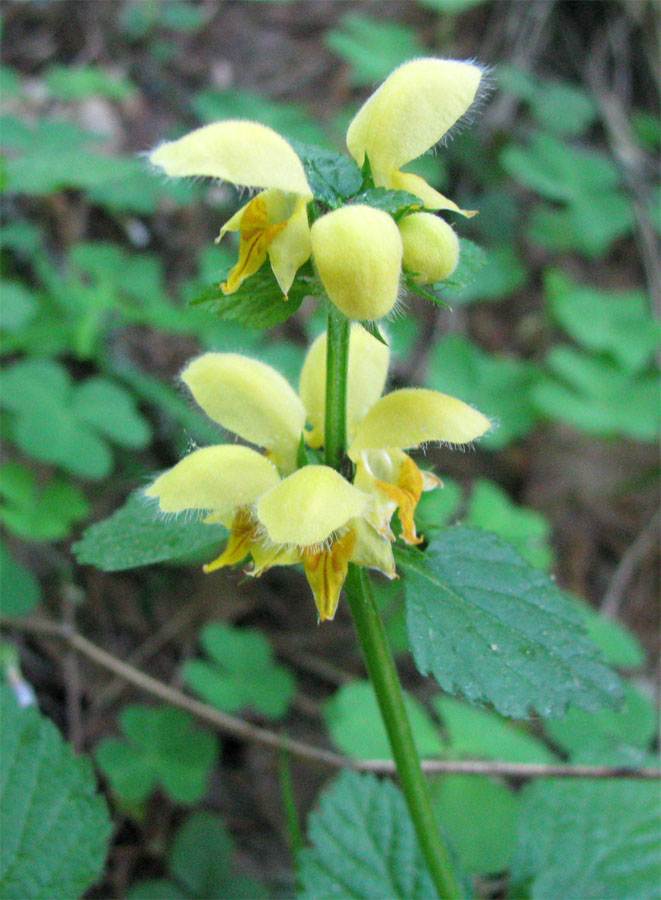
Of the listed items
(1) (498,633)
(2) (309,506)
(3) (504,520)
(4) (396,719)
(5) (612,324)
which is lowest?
(3) (504,520)

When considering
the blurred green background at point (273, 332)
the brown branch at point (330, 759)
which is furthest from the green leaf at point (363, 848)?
the blurred green background at point (273, 332)

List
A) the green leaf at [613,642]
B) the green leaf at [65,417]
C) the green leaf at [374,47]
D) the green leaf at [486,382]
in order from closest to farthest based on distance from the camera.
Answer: the green leaf at [65,417]
the green leaf at [613,642]
the green leaf at [486,382]
the green leaf at [374,47]

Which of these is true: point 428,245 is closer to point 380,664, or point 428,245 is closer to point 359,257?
point 359,257

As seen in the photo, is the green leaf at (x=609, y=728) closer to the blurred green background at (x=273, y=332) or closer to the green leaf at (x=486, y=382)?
the blurred green background at (x=273, y=332)

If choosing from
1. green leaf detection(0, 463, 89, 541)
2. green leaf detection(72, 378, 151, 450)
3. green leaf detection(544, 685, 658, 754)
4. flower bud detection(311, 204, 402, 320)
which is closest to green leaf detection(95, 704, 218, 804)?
green leaf detection(0, 463, 89, 541)

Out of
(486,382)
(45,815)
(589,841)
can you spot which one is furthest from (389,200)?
(486,382)

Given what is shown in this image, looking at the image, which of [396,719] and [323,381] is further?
[323,381]

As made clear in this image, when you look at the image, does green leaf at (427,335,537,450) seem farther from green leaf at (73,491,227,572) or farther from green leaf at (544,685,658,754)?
green leaf at (73,491,227,572)
